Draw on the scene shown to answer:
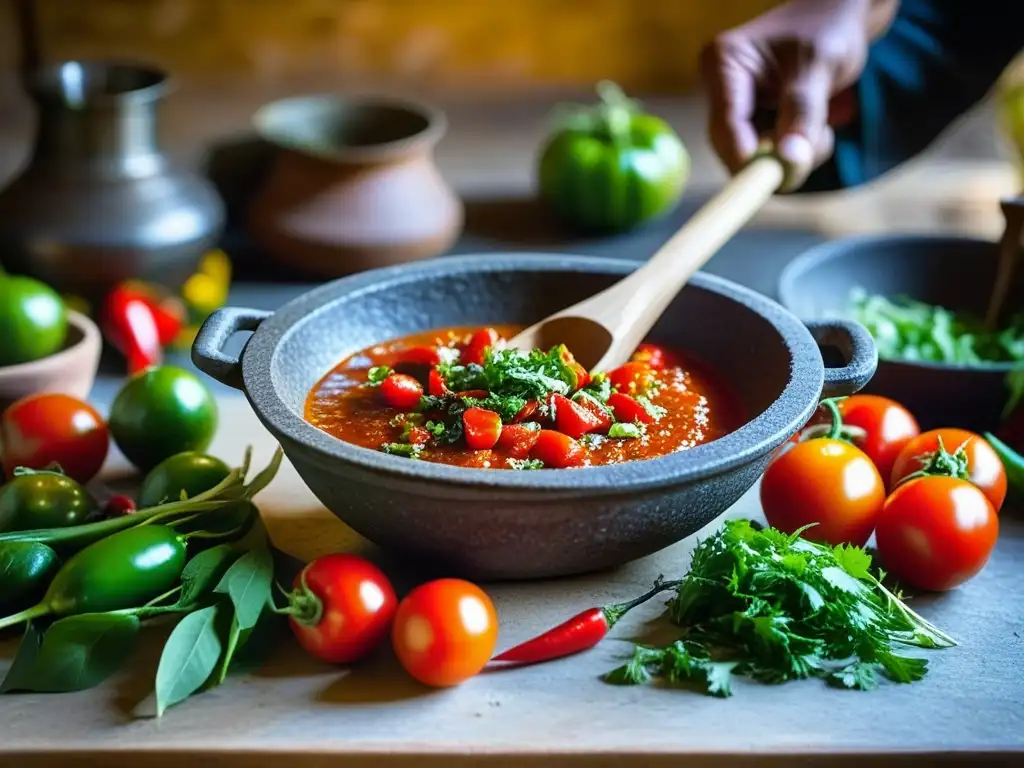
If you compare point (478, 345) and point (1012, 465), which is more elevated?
point (478, 345)

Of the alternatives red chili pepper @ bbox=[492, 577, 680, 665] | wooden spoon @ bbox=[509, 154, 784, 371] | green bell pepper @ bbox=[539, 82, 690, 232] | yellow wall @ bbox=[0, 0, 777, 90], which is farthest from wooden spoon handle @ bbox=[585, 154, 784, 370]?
yellow wall @ bbox=[0, 0, 777, 90]

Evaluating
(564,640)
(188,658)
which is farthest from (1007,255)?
(188,658)

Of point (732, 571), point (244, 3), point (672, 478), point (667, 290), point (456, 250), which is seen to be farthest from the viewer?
point (244, 3)

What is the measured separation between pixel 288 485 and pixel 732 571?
76 centimetres

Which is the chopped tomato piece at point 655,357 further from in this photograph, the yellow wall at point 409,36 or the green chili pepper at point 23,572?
the yellow wall at point 409,36

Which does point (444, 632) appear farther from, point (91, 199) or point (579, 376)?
point (91, 199)

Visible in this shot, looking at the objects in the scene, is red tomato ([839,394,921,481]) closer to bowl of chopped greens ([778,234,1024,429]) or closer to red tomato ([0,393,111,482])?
bowl of chopped greens ([778,234,1024,429])

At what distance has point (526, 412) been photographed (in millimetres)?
1655

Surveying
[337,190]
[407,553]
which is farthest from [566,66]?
[407,553]

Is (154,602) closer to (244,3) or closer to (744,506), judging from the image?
(744,506)

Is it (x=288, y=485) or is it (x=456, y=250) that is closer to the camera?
(x=288, y=485)

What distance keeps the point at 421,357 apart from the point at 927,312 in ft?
3.81

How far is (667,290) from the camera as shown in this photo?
1897 mm

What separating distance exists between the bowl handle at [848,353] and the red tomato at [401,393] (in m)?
0.56
